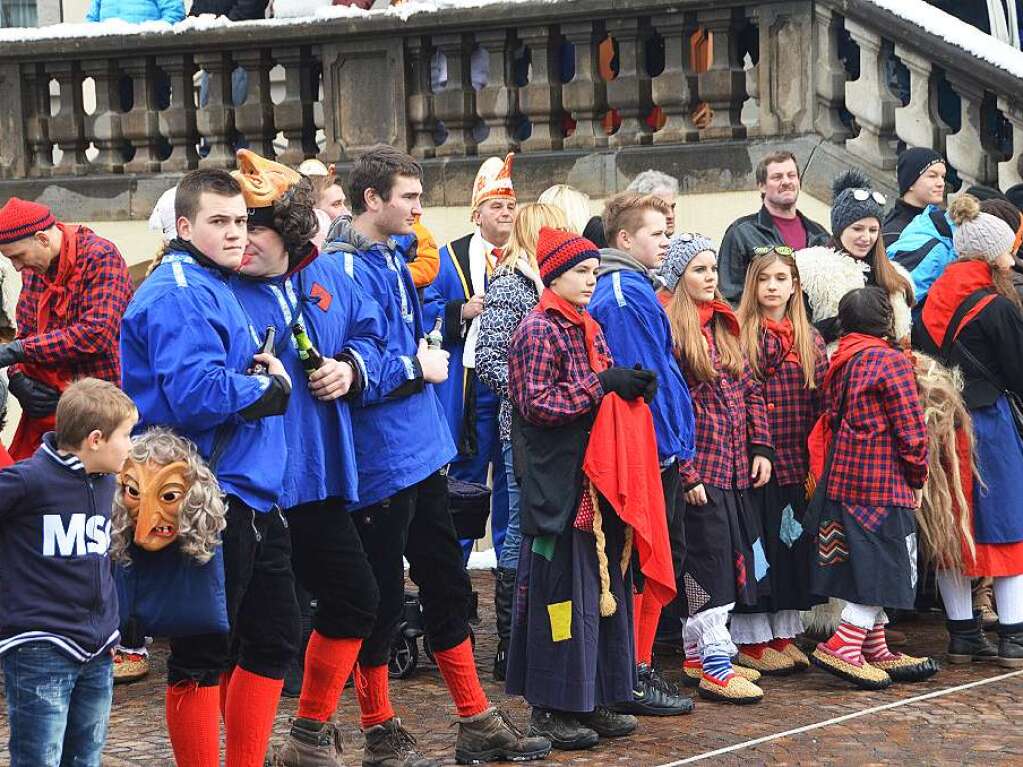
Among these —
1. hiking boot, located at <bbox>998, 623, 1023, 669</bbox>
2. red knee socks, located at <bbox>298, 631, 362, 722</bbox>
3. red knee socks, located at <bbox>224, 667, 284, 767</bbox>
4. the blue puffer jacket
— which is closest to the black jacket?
hiking boot, located at <bbox>998, 623, 1023, 669</bbox>

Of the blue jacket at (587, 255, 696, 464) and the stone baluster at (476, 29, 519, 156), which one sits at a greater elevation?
the stone baluster at (476, 29, 519, 156)

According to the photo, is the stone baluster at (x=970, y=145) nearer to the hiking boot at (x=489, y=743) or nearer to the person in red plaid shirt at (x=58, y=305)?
the person in red plaid shirt at (x=58, y=305)

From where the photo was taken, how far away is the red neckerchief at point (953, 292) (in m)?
8.50

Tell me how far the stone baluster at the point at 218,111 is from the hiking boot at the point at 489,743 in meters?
6.07

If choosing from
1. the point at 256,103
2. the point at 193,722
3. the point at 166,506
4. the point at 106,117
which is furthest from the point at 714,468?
the point at 106,117

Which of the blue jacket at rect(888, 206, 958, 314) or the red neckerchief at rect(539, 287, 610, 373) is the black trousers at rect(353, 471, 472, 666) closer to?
the red neckerchief at rect(539, 287, 610, 373)

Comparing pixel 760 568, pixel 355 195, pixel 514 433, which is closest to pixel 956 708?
pixel 760 568

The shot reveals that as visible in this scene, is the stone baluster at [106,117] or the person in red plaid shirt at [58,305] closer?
the person in red plaid shirt at [58,305]

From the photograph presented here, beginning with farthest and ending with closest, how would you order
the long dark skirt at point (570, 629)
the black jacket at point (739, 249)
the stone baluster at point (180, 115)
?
1. the stone baluster at point (180, 115)
2. the black jacket at point (739, 249)
3. the long dark skirt at point (570, 629)

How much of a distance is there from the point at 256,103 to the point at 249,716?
6631 mm

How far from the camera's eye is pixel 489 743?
6617mm

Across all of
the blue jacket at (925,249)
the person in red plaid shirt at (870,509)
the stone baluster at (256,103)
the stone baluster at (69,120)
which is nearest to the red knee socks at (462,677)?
the person in red plaid shirt at (870,509)

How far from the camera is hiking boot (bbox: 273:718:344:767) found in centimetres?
627

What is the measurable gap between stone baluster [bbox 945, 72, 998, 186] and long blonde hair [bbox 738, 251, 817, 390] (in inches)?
94.5
